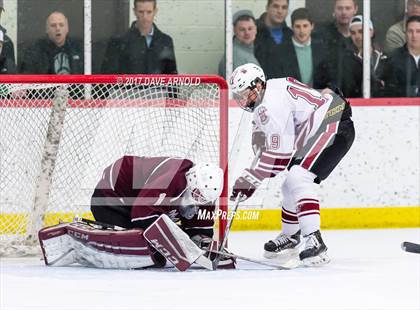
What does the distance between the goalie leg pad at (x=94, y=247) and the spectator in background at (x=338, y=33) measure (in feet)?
7.88

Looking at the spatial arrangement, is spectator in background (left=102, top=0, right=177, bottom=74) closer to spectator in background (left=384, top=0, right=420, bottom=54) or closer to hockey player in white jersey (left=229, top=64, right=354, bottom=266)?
spectator in background (left=384, top=0, right=420, bottom=54)

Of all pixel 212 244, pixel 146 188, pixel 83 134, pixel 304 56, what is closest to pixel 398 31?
pixel 304 56

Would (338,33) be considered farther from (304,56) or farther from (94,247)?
(94,247)

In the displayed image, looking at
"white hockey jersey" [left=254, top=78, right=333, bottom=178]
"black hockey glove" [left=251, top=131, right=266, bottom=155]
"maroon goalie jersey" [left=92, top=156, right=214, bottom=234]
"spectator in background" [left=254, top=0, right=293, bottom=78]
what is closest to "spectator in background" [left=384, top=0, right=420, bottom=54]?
"spectator in background" [left=254, top=0, right=293, bottom=78]

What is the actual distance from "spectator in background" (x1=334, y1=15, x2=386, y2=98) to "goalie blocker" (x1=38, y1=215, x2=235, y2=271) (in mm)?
2244

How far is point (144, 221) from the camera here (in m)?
5.48

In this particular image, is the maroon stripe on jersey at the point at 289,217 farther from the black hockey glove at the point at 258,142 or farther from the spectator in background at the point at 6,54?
the spectator in background at the point at 6,54

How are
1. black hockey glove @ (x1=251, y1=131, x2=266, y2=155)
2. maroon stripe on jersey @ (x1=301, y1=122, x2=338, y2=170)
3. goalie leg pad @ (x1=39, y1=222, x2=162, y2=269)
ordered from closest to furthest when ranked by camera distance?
goalie leg pad @ (x1=39, y1=222, x2=162, y2=269), maroon stripe on jersey @ (x1=301, y1=122, x2=338, y2=170), black hockey glove @ (x1=251, y1=131, x2=266, y2=155)

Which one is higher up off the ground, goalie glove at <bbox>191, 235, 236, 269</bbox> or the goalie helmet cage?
the goalie helmet cage

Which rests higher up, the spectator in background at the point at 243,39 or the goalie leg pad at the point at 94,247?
the spectator in background at the point at 243,39

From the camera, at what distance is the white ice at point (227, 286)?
4662 millimetres

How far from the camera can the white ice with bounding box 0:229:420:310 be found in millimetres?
4662

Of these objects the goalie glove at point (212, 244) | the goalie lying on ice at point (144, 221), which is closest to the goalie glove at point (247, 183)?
the goalie lying on ice at point (144, 221)

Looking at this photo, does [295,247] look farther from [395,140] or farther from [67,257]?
[395,140]
